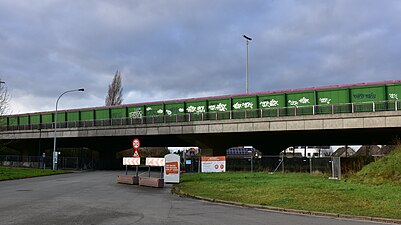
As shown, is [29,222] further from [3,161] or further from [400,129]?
[3,161]

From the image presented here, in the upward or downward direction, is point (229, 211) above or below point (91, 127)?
below

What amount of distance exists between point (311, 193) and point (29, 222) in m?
11.0

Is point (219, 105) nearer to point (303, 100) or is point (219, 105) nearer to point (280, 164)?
point (303, 100)

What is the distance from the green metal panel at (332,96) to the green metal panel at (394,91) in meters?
3.28

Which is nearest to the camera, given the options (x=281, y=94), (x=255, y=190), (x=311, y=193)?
(x=311, y=193)

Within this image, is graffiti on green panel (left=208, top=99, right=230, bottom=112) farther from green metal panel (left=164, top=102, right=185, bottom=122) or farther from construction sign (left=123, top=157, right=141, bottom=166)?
construction sign (left=123, top=157, right=141, bottom=166)

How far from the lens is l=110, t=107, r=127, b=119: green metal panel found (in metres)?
49.4

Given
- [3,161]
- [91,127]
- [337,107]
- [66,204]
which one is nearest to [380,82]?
[337,107]

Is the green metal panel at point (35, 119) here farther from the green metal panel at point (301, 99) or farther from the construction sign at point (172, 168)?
the construction sign at point (172, 168)

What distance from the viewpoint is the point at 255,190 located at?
18.6 m

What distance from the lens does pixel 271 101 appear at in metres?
38.3

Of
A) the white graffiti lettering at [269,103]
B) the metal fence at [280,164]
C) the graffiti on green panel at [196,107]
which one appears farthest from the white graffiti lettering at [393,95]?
the graffiti on green panel at [196,107]

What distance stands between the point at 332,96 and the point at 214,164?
1265cm

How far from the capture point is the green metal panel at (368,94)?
33.0 m
